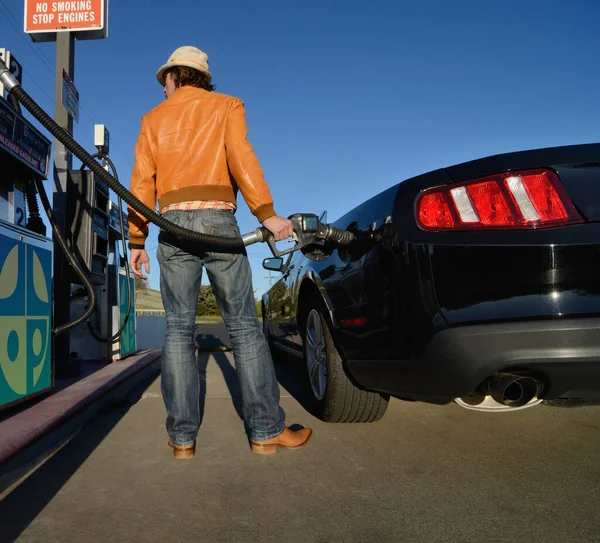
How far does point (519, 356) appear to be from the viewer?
1.70m

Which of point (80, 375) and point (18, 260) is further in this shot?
point (80, 375)

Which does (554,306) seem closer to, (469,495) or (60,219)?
(469,495)

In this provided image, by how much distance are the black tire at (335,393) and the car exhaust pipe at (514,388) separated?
2.93ft

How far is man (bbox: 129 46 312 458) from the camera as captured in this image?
2.49 m

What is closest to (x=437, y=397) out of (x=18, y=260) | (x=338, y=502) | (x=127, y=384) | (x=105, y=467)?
(x=338, y=502)

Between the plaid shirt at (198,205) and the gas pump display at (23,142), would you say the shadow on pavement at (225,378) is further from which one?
the gas pump display at (23,142)

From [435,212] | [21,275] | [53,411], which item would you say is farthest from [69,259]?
[435,212]

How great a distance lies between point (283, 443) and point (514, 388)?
1194 mm

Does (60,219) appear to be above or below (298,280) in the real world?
above

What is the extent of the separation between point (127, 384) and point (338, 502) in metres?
2.82

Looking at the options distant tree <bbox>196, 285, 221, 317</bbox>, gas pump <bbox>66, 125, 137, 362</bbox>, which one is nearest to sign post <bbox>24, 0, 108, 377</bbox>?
gas pump <bbox>66, 125, 137, 362</bbox>

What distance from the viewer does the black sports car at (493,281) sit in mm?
1707

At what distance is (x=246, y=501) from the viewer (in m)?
1.93

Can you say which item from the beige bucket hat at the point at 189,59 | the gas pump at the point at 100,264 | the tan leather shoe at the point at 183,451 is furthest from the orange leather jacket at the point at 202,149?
the gas pump at the point at 100,264
